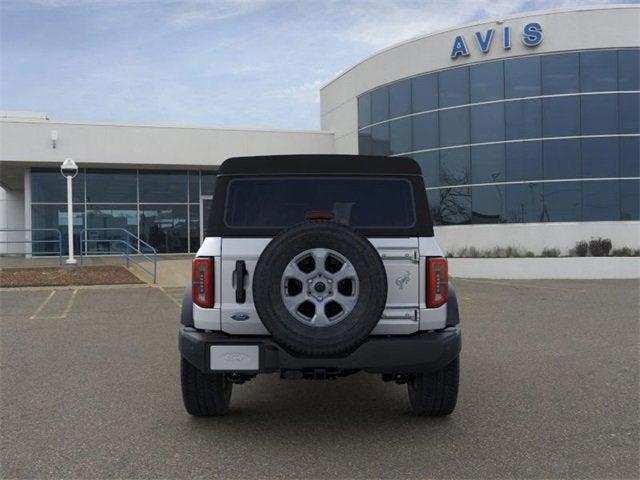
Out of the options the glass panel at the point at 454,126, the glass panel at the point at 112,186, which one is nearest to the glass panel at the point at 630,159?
the glass panel at the point at 454,126

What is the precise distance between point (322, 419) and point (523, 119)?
17708mm

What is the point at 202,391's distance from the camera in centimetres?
455

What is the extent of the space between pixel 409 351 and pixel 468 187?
17.8m

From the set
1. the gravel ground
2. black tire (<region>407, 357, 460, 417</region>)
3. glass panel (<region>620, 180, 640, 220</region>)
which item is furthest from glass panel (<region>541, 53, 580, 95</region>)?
black tire (<region>407, 357, 460, 417</region>)

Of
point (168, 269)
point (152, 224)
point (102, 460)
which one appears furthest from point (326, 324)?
point (152, 224)

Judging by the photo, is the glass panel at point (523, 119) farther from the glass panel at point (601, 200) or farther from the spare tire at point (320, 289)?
the spare tire at point (320, 289)

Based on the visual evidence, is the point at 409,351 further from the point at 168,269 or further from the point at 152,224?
the point at 152,224

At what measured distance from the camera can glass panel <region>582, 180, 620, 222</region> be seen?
19.4 meters

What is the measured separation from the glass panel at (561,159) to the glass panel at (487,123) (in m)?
1.63

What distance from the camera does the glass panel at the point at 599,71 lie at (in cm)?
1961

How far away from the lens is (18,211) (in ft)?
107

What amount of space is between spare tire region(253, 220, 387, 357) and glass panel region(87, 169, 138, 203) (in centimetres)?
2165

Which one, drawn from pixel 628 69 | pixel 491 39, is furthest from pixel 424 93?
pixel 628 69

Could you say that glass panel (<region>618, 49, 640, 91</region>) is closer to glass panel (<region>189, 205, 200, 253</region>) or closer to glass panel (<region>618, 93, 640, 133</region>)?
glass panel (<region>618, 93, 640, 133</region>)
